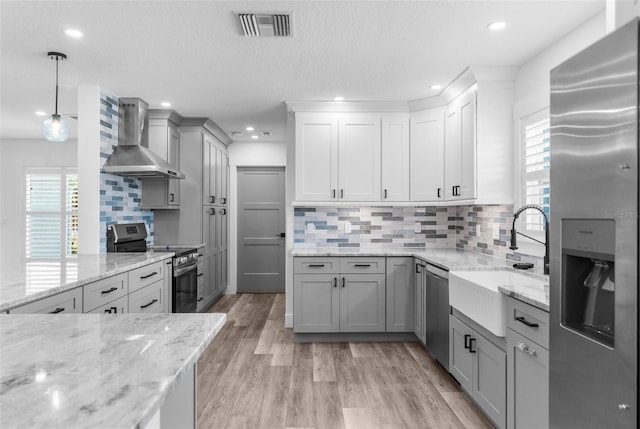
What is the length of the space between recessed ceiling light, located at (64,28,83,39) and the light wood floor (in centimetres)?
259

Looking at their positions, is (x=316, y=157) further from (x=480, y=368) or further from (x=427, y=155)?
(x=480, y=368)

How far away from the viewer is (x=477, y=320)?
2334 mm

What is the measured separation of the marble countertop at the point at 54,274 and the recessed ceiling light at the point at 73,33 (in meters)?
1.58

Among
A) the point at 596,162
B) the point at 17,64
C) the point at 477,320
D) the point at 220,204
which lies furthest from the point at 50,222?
the point at 596,162

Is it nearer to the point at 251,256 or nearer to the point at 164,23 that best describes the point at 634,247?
the point at 164,23

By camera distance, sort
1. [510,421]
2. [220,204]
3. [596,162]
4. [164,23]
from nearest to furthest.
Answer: [596,162] → [510,421] → [164,23] → [220,204]

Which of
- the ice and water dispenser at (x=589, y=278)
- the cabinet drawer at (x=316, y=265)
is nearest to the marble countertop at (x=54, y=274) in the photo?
the cabinet drawer at (x=316, y=265)

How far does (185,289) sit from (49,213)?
3.82 metres

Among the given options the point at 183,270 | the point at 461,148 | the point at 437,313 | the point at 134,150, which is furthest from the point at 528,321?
the point at 134,150

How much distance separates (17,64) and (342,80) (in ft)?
8.87

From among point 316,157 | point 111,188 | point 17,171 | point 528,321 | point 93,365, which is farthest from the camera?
point 17,171

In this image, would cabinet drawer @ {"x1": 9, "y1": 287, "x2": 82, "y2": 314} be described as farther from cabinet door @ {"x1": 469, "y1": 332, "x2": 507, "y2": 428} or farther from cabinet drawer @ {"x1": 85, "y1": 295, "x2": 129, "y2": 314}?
cabinet door @ {"x1": 469, "y1": 332, "x2": 507, "y2": 428}

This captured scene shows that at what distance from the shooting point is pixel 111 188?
3943 mm

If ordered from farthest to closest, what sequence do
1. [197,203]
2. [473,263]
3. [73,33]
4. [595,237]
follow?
[197,203] < [473,263] < [73,33] < [595,237]
